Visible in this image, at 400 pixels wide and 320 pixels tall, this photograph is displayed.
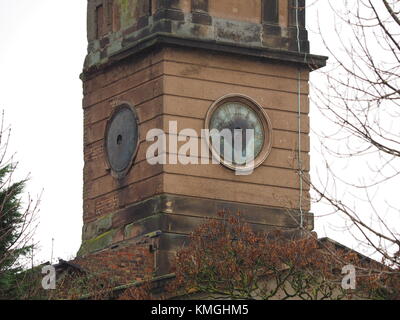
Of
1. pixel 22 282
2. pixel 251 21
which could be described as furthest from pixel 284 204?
pixel 22 282

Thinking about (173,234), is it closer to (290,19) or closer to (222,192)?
(222,192)

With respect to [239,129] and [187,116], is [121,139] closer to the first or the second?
[187,116]

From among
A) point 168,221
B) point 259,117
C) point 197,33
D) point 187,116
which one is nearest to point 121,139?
point 187,116

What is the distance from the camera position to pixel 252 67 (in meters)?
49.6

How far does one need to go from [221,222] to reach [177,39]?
543cm

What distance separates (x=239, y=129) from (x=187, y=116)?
1.56 m

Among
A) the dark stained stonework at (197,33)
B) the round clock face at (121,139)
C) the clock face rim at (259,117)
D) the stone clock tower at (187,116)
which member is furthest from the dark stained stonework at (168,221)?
the dark stained stonework at (197,33)

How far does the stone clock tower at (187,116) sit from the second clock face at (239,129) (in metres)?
0.04

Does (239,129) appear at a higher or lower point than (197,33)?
lower

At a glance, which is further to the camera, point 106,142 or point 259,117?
point 106,142

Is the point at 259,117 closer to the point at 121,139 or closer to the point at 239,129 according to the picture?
the point at 239,129

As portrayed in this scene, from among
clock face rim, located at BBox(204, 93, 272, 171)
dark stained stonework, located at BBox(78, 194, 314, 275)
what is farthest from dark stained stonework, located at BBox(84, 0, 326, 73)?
dark stained stonework, located at BBox(78, 194, 314, 275)

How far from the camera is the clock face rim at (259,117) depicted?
48.5 meters

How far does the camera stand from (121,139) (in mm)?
49688
